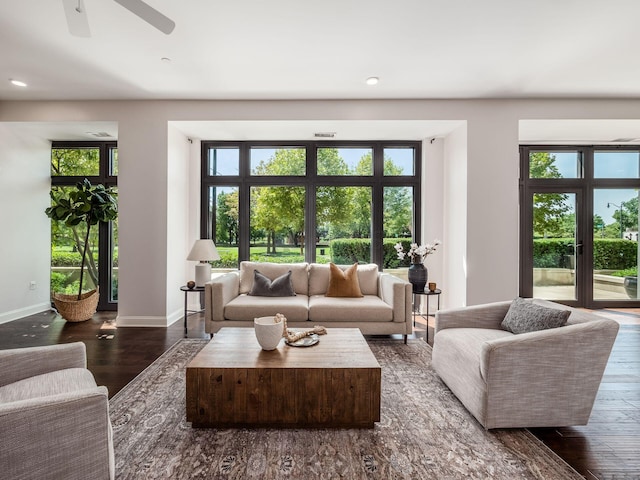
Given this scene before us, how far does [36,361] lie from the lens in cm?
180

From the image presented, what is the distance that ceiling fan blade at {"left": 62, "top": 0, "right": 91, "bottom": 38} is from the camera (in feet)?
6.35

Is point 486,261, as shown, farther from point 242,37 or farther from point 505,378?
point 242,37

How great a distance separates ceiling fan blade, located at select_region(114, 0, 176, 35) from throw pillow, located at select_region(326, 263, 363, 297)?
9.88 ft

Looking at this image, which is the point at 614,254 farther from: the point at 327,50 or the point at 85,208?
the point at 85,208

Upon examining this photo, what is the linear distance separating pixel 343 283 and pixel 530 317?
7.04 ft

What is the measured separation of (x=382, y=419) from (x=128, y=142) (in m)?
4.39

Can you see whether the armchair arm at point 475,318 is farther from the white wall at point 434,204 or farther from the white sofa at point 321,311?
the white wall at point 434,204

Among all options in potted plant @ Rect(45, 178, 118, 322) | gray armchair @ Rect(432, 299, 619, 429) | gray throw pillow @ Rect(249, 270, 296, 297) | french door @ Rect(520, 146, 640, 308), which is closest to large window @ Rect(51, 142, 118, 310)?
potted plant @ Rect(45, 178, 118, 322)

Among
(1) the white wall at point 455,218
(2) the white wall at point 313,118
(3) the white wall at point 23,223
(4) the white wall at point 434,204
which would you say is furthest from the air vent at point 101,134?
(1) the white wall at point 455,218

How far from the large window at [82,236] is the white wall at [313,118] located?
0.78 meters

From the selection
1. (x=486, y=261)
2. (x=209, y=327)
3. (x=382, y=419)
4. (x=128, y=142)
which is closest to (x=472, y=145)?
(x=486, y=261)

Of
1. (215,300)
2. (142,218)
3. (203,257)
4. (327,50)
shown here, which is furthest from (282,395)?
(142,218)

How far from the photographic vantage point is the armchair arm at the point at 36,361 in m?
1.75

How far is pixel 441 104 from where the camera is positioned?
4289mm
